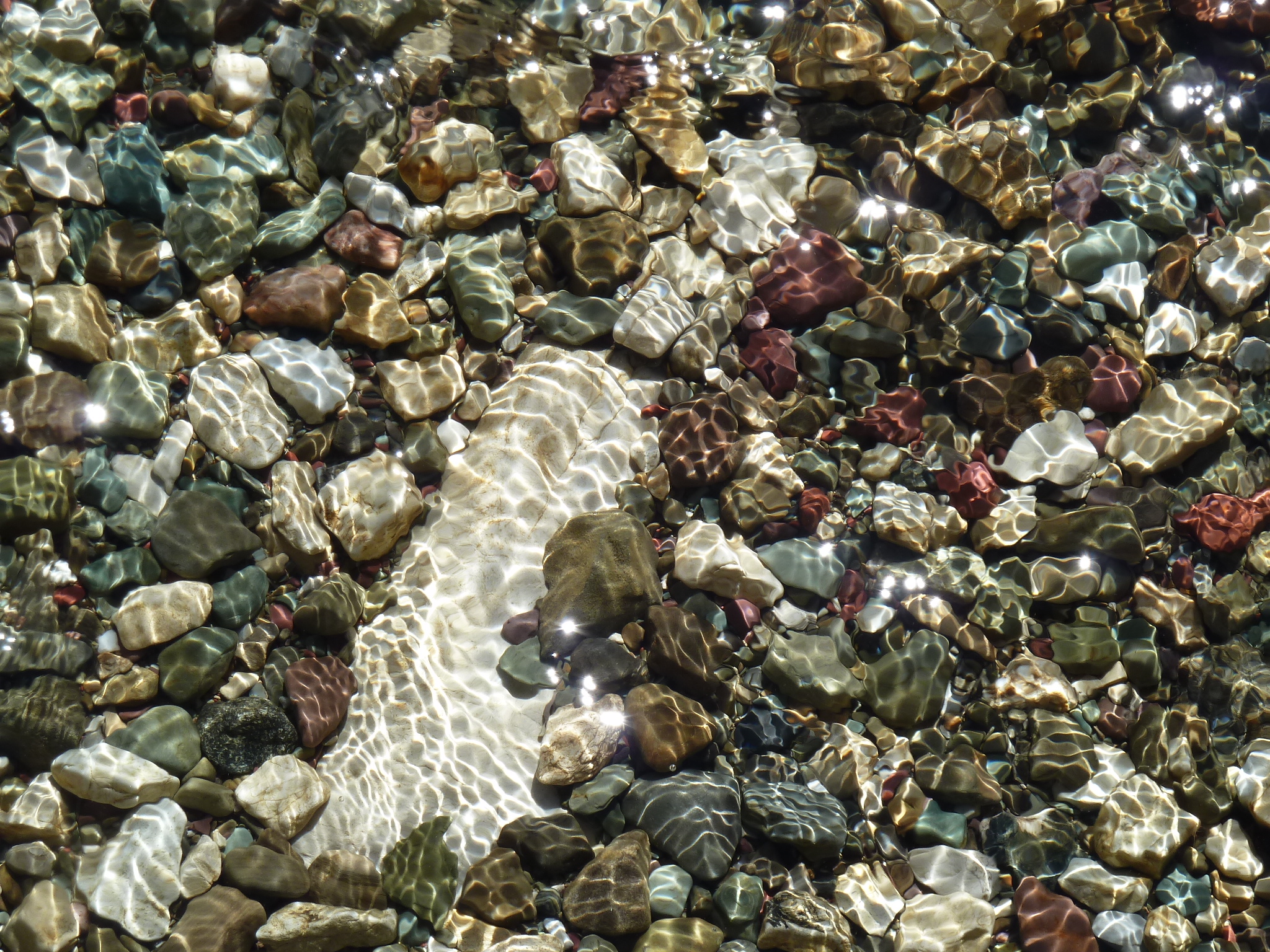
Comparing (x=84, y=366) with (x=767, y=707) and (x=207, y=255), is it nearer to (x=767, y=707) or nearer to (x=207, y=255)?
(x=207, y=255)

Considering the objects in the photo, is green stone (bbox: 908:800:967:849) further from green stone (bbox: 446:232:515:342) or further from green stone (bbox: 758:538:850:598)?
green stone (bbox: 446:232:515:342)

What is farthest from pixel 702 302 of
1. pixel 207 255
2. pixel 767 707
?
pixel 207 255

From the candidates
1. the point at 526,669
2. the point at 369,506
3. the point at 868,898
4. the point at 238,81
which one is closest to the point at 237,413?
the point at 369,506

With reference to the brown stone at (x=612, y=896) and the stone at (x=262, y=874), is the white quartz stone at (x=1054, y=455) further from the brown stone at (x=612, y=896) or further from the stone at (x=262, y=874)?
the stone at (x=262, y=874)

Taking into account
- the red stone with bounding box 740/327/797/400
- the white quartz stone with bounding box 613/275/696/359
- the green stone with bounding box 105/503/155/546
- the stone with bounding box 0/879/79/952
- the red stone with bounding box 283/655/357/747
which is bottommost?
the stone with bounding box 0/879/79/952

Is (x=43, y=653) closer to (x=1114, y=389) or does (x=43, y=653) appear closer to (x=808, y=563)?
(x=808, y=563)

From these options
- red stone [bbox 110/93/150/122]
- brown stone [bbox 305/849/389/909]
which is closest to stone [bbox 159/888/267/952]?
brown stone [bbox 305/849/389/909]
